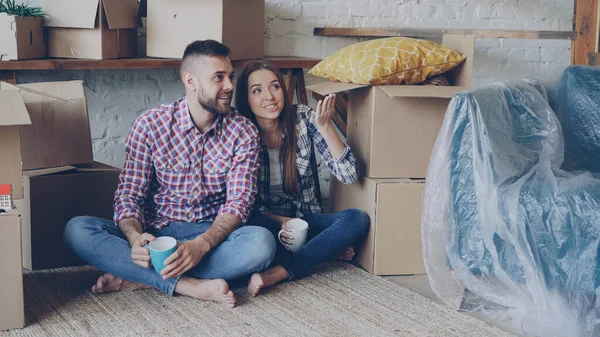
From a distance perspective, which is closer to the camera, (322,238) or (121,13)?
(322,238)

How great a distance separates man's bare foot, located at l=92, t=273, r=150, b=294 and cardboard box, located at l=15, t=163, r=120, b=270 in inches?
11.8

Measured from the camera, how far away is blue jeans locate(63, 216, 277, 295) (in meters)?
2.24

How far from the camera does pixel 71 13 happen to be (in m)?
2.71

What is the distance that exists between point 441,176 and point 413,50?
55cm

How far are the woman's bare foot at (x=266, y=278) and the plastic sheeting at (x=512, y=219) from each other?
465mm

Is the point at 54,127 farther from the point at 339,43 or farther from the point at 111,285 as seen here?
the point at 339,43

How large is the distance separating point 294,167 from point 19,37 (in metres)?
1.02

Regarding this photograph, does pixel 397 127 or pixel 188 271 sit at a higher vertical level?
pixel 397 127

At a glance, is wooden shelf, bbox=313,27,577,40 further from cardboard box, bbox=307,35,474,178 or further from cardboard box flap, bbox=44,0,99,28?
cardboard box flap, bbox=44,0,99,28

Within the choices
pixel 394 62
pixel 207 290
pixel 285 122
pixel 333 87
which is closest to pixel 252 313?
pixel 207 290

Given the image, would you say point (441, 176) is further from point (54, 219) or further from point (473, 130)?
point (54, 219)

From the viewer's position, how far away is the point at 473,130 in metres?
2.10

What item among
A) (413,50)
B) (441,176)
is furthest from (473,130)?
(413,50)

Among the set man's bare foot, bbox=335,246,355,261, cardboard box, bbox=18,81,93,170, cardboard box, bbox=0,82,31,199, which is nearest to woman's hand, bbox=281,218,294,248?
man's bare foot, bbox=335,246,355,261
